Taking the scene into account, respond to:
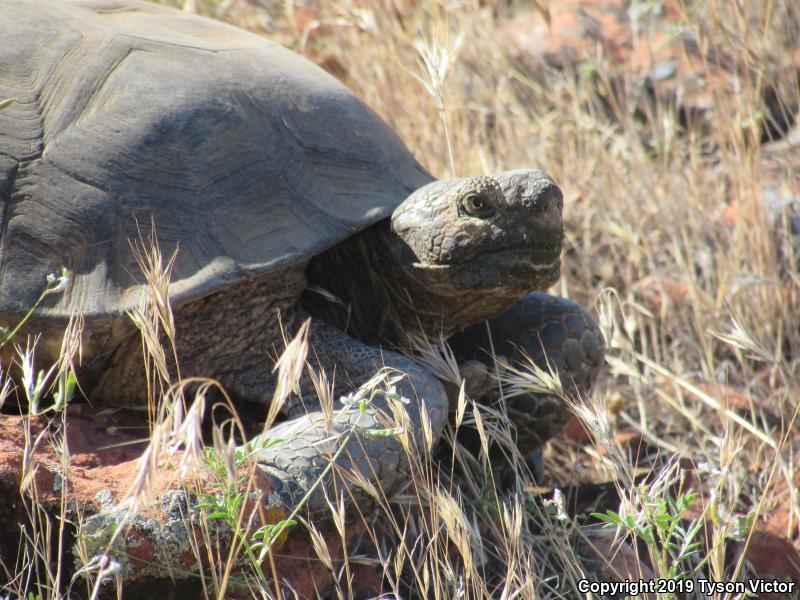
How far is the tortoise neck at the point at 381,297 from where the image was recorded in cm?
262

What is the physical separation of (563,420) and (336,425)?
1.04 metres

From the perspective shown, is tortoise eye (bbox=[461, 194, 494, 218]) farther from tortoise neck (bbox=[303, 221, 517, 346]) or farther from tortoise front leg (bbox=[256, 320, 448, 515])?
tortoise front leg (bbox=[256, 320, 448, 515])

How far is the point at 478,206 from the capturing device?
96.2 inches

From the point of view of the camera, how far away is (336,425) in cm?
211

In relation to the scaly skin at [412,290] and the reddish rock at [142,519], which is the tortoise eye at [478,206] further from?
the reddish rock at [142,519]

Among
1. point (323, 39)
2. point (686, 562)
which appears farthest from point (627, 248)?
point (323, 39)

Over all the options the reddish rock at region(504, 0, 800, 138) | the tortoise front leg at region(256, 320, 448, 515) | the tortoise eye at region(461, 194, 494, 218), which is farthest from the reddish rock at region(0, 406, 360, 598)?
the reddish rock at region(504, 0, 800, 138)

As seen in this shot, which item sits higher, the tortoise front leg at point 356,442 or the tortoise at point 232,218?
the tortoise at point 232,218

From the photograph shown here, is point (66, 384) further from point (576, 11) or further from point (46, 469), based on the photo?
point (576, 11)

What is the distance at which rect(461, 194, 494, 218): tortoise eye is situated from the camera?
2432 millimetres

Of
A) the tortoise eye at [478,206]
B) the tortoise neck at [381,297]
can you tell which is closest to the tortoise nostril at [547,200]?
the tortoise eye at [478,206]

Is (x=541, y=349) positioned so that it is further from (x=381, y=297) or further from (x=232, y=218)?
(x=232, y=218)

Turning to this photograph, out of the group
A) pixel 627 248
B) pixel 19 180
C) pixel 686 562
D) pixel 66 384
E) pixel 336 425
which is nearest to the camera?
pixel 66 384

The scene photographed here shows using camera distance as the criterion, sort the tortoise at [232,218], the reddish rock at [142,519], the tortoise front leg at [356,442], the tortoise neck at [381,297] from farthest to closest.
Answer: the tortoise neck at [381,297], the tortoise at [232,218], the tortoise front leg at [356,442], the reddish rock at [142,519]
